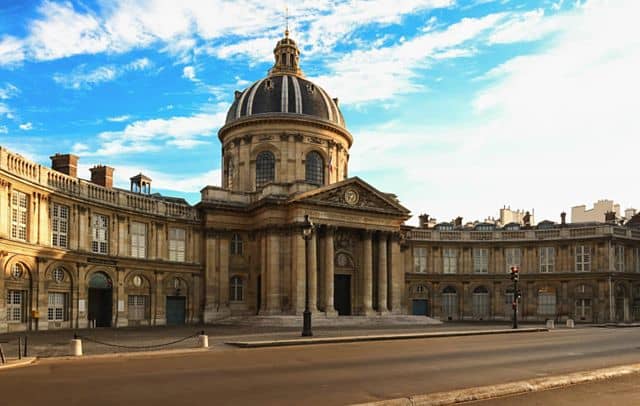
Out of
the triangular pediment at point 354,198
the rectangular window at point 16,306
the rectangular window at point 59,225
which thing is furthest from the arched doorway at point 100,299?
the triangular pediment at point 354,198

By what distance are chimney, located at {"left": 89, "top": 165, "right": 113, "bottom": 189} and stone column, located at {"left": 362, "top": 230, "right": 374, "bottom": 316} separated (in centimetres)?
2062

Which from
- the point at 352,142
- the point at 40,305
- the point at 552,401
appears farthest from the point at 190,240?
the point at 552,401

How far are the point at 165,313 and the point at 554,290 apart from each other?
38.1 metres

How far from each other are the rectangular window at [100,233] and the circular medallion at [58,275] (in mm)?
3450

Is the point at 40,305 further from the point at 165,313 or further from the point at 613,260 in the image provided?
the point at 613,260

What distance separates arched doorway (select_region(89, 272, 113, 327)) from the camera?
145 ft

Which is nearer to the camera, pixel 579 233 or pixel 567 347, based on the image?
pixel 567 347

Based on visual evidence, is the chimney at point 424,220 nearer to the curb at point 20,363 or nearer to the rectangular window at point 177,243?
the rectangular window at point 177,243

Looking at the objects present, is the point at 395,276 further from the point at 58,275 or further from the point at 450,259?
the point at 58,275

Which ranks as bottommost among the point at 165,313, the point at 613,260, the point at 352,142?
the point at 165,313

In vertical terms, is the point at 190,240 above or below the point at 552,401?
above

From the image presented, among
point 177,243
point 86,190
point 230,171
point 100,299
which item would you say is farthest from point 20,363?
point 230,171

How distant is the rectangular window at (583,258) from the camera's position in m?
63.5

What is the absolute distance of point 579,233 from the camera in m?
64.2
